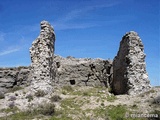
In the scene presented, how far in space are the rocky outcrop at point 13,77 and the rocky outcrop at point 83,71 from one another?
438 cm

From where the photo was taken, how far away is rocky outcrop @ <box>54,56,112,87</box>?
31.7 meters

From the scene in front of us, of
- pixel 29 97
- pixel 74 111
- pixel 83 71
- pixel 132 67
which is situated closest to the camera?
pixel 74 111

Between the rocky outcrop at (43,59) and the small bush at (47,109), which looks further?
the rocky outcrop at (43,59)

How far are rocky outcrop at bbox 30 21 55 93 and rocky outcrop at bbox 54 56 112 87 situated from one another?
20.5 feet

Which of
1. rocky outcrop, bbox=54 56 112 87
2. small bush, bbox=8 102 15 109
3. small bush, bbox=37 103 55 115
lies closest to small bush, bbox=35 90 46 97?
small bush, bbox=8 102 15 109

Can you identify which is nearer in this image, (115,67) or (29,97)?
(29,97)

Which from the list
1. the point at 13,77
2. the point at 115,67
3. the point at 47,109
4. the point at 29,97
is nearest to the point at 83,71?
the point at 115,67

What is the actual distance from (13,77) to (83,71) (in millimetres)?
8919

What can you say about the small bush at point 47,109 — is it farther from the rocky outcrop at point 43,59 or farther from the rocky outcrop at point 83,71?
the rocky outcrop at point 83,71

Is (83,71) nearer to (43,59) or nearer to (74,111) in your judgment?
(43,59)

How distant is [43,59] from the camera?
23828 mm

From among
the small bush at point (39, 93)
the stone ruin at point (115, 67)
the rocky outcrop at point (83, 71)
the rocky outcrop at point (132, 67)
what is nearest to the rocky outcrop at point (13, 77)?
the stone ruin at point (115, 67)

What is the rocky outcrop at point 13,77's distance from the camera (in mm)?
28547

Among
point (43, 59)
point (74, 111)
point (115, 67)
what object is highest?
point (43, 59)
